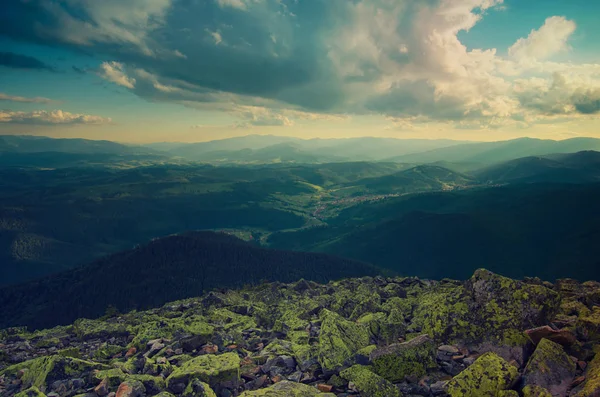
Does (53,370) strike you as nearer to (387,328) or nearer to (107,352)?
(107,352)

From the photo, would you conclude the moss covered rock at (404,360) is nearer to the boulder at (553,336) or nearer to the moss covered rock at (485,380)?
the moss covered rock at (485,380)

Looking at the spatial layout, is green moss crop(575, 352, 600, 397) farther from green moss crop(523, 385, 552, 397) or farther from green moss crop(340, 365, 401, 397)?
green moss crop(340, 365, 401, 397)

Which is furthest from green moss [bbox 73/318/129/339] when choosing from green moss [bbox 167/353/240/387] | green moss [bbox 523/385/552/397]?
green moss [bbox 523/385/552/397]

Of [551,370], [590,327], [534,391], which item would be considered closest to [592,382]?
[551,370]

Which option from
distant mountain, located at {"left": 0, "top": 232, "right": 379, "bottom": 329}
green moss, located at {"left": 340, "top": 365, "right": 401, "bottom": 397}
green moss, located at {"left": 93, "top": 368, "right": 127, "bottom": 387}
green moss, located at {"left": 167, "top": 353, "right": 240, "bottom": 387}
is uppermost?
green moss, located at {"left": 340, "top": 365, "right": 401, "bottom": 397}

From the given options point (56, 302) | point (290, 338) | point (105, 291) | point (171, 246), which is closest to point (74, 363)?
point (290, 338)

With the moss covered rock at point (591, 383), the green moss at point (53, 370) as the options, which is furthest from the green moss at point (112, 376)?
the moss covered rock at point (591, 383)
